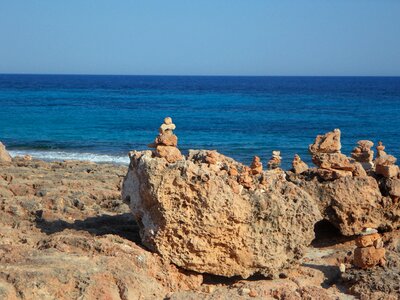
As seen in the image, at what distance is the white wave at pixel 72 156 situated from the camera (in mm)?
29906

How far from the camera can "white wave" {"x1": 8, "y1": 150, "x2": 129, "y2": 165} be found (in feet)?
98.1

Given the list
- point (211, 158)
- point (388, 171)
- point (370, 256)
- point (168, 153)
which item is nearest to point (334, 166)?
point (388, 171)

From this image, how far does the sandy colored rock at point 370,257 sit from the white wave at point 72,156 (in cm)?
1991

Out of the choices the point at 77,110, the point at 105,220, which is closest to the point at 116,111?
the point at 77,110

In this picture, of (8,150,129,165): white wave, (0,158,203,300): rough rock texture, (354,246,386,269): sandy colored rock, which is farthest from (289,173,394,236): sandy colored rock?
(8,150,129,165): white wave

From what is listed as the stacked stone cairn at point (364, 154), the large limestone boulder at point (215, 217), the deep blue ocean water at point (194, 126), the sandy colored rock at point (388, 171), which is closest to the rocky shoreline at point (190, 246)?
the large limestone boulder at point (215, 217)

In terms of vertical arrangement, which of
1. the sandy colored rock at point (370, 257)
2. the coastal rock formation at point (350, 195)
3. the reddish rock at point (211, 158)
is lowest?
the sandy colored rock at point (370, 257)

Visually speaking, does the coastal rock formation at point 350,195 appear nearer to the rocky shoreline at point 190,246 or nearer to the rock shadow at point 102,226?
the rocky shoreline at point 190,246

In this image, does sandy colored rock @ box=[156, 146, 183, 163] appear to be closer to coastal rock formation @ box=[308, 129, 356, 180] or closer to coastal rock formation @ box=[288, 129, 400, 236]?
coastal rock formation @ box=[288, 129, 400, 236]

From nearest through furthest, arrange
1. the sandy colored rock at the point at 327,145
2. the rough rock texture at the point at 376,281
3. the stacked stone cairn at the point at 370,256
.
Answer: the rough rock texture at the point at 376,281 → the stacked stone cairn at the point at 370,256 → the sandy colored rock at the point at 327,145

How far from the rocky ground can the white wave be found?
16886 mm

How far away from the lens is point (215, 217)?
29.6 feet

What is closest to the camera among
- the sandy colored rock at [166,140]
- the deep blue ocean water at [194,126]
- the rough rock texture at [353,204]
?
the sandy colored rock at [166,140]

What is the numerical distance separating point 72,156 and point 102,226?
21.9 meters
